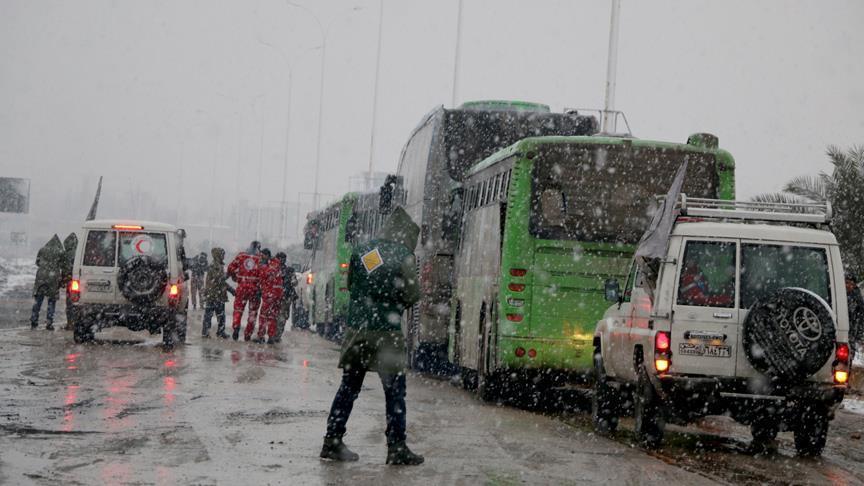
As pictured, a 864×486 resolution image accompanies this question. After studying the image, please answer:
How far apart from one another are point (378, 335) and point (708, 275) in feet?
10.5

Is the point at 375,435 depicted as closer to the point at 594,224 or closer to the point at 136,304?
the point at 594,224

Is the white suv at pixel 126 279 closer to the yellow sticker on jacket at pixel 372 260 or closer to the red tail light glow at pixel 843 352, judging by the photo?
the yellow sticker on jacket at pixel 372 260

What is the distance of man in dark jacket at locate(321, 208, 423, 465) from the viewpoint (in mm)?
10172

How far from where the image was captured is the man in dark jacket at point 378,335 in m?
10.2

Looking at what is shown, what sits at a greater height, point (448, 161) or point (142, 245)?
point (448, 161)

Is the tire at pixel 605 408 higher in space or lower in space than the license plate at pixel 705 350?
lower

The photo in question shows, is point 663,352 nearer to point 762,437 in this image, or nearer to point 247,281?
point 762,437

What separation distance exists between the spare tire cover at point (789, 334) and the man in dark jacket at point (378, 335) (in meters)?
2.96

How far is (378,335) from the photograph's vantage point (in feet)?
33.5

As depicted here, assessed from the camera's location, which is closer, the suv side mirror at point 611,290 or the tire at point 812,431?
the tire at point 812,431

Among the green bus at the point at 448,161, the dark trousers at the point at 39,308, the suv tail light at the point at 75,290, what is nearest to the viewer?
the green bus at the point at 448,161

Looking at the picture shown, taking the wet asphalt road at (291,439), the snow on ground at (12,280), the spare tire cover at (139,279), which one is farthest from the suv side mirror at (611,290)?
the snow on ground at (12,280)

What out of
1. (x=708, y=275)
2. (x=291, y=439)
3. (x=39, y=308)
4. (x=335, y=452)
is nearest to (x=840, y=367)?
(x=708, y=275)

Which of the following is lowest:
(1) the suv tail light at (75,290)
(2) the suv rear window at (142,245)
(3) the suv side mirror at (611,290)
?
(1) the suv tail light at (75,290)
